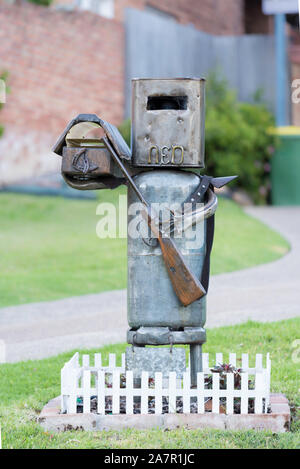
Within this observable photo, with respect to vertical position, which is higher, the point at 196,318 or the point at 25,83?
the point at 25,83

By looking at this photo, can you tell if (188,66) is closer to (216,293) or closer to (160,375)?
(216,293)

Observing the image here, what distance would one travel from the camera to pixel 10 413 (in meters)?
4.77

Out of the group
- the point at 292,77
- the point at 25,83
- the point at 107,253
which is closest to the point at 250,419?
the point at 107,253

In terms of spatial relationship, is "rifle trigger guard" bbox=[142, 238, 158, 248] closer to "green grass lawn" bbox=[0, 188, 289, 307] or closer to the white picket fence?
the white picket fence

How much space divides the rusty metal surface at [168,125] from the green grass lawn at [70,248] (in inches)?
182

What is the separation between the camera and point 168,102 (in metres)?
4.61

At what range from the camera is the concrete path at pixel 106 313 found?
6.75m

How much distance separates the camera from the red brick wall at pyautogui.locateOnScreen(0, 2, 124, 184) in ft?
53.1

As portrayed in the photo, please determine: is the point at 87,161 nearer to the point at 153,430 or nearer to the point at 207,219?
the point at 207,219

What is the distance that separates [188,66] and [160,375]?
15.7 metres

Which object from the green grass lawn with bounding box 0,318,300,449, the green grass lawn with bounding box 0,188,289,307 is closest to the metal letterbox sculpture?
the green grass lawn with bounding box 0,318,300,449

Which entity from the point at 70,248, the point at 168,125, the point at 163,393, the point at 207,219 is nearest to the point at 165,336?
the point at 163,393

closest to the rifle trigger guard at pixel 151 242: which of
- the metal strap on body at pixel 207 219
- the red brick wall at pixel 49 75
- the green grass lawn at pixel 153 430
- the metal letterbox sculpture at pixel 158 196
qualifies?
the metal letterbox sculpture at pixel 158 196

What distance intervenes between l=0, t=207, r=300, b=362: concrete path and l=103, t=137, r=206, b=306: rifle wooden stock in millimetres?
2319
